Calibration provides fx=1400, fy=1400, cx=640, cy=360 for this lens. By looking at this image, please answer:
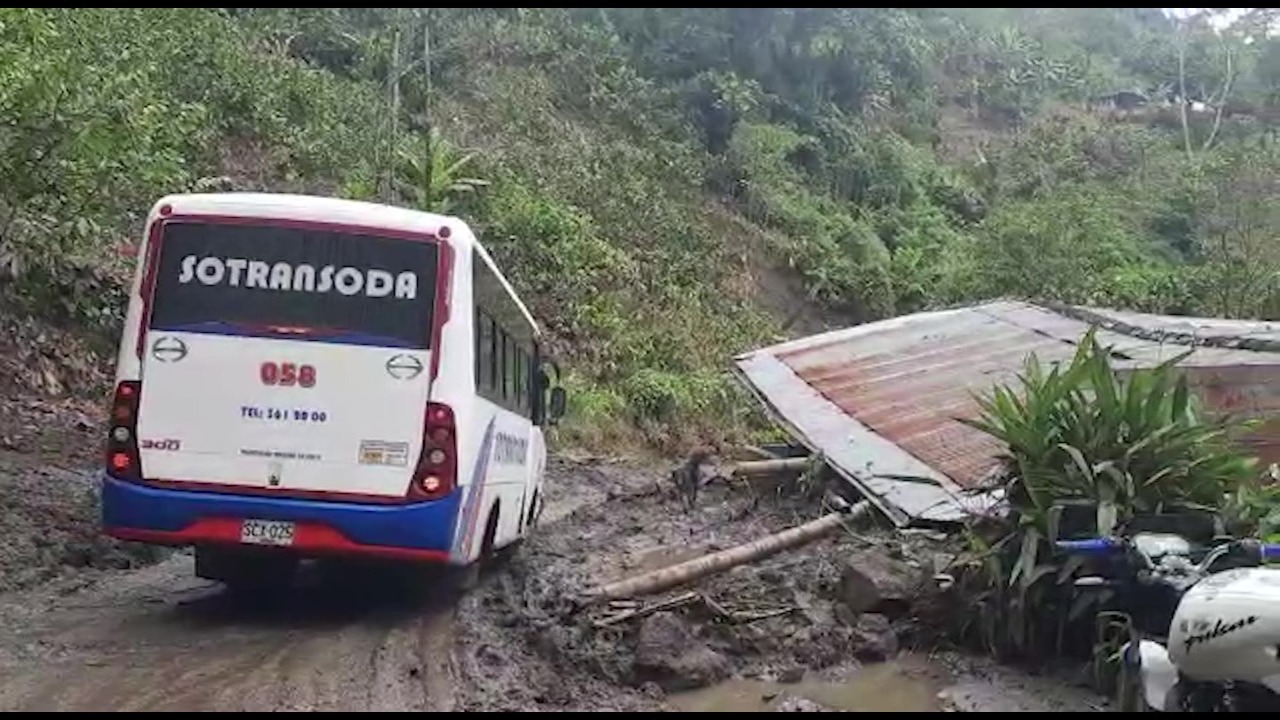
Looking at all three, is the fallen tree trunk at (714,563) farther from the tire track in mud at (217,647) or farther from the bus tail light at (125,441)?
the bus tail light at (125,441)

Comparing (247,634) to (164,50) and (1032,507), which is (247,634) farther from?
(164,50)

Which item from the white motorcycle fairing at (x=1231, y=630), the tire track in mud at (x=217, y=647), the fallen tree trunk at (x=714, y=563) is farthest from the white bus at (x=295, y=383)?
the white motorcycle fairing at (x=1231, y=630)

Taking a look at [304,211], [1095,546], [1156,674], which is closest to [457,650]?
[304,211]

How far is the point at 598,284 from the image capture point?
32.4 metres

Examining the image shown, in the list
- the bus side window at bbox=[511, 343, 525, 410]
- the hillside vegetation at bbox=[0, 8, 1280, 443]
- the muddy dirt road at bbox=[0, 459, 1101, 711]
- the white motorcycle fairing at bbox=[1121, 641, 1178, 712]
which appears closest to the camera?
the white motorcycle fairing at bbox=[1121, 641, 1178, 712]

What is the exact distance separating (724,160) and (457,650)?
107 ft

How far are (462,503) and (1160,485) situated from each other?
164 inches

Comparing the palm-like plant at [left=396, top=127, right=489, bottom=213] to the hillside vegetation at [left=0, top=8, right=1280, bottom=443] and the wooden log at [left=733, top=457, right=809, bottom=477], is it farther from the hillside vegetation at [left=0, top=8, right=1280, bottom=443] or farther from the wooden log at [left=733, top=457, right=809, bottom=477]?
the wooden log at [left=733, top=457, right=809, bottom=477]

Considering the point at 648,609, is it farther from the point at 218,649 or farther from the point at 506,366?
the point at 506,366

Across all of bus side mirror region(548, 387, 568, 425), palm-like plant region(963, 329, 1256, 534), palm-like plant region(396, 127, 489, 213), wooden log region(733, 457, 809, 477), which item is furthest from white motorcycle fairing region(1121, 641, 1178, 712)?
palm-like plant region(396, 127, 489, 213)

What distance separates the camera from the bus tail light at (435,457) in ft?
28.3

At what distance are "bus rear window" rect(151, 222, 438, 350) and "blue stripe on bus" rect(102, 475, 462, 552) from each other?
1.03 meters

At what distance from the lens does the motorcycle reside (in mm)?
4871

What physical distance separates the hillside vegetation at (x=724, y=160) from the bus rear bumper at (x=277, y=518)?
9866 mm
